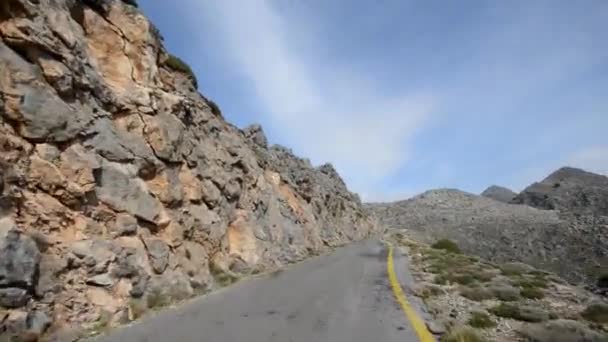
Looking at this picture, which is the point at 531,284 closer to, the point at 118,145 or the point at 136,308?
the point at 136,308

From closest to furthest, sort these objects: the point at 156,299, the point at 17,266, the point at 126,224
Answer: the point at 17,266 → the point at 156,299 → the point at 126,224

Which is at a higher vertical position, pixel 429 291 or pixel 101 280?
pixel 101 280

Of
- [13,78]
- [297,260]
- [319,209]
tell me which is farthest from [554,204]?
[13,78]

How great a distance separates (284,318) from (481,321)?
4.59 meters

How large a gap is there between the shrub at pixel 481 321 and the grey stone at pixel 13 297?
31.3ft

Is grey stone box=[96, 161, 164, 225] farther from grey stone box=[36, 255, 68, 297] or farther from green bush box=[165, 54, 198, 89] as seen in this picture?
green bush box=[165, 54, 198, 89]

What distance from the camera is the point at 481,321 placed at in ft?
31.4

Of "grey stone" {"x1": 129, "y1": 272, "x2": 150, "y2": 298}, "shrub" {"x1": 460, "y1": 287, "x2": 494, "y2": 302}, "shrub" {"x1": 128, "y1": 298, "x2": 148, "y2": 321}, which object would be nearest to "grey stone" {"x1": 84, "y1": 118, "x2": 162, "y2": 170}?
"grey stone" {"x1": 129, "y1": 272, "x2": 150, "y2": 298}

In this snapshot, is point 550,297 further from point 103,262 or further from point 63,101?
point 63,101

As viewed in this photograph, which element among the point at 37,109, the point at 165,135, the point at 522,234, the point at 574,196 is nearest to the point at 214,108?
the point at 165,135

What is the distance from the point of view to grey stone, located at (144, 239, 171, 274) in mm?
13908

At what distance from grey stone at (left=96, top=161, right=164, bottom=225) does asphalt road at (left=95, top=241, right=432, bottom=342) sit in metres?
3.62

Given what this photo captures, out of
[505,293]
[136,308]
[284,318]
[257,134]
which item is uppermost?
[257,134]

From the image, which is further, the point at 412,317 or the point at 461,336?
the point at 412,317
